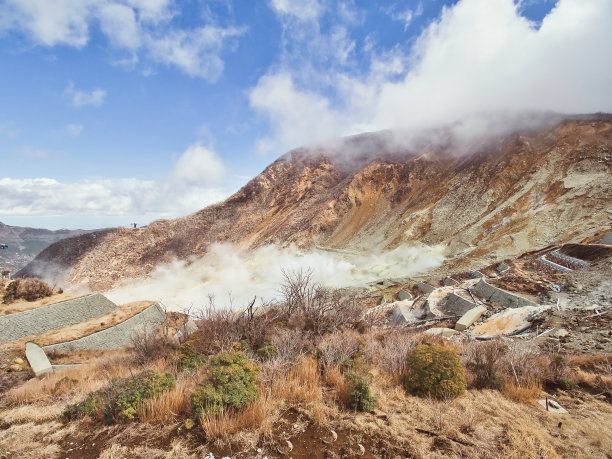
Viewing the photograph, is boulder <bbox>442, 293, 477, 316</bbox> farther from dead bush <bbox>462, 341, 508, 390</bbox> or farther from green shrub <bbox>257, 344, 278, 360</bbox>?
green shrub <bbox>257, 344, 278, 360</bbox>

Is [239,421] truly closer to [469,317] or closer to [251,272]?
[469,317]

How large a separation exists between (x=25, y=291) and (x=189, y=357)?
19.0 m

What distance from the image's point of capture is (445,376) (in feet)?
15.6

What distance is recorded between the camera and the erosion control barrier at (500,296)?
45.4 ft

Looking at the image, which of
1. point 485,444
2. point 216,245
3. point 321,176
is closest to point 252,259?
point 216,245

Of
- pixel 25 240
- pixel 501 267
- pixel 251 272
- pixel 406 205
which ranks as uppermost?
pixel 25 240

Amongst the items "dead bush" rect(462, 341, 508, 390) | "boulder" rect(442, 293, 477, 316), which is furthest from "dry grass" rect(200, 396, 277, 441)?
"boulder" rect(442, 293, 477, 316)

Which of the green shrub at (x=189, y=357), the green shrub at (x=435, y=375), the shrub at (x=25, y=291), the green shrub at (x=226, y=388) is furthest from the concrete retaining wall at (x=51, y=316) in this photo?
the green shrub at (x=435, y=375)

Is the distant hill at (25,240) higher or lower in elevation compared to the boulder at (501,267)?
higher

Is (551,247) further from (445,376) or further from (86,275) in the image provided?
(86,275)

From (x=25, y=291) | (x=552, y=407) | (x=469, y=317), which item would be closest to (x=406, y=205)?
(x=469, y=317)

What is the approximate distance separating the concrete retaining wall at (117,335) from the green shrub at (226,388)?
12.6 m

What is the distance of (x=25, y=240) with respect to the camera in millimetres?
114375

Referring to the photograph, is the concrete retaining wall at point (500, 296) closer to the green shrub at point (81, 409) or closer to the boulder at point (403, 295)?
the boulder at point (403, 295)
